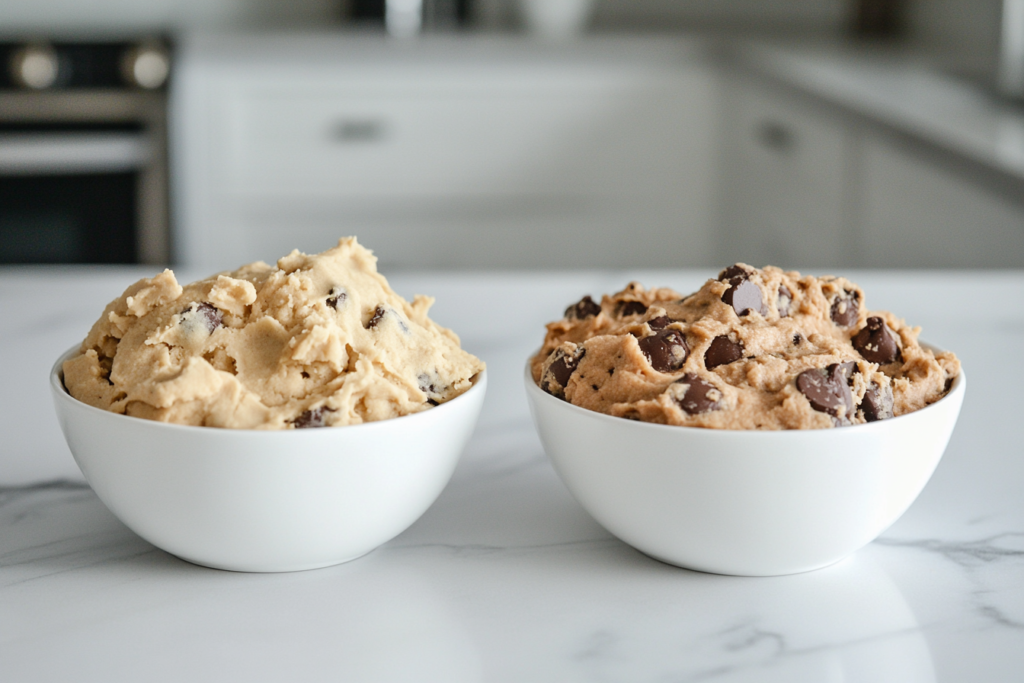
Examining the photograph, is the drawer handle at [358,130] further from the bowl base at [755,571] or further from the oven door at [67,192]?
the bowl base at [755,571]

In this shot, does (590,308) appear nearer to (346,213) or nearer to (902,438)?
(902,438)

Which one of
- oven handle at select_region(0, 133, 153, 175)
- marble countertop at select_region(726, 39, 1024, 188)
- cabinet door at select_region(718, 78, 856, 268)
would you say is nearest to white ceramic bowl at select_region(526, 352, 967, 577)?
marble countertop at select_region(726, 39, 1024, 188)

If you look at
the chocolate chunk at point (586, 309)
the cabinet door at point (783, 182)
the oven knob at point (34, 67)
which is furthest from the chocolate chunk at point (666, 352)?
the oven knob at point (34, 67)

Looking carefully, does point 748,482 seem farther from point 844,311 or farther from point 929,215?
point 929,215

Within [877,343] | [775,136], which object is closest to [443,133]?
[775,136]

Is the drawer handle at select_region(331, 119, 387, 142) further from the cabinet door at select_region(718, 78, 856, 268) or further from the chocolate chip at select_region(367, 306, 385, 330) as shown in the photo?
the chocolate chip at select_region(367, 306, 385, 330)
